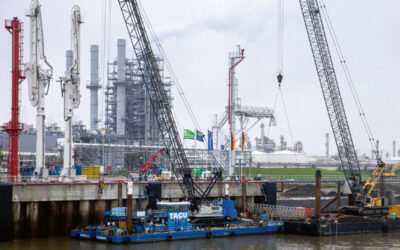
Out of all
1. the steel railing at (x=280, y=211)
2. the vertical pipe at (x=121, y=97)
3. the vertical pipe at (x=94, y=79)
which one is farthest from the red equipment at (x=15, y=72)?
the vertical pipe at (x=94, y=79)

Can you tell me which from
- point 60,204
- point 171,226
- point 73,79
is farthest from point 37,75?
point 171,226

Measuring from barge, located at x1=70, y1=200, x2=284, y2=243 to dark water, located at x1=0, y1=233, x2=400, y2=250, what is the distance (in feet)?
2.38

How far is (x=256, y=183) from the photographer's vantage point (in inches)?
2702

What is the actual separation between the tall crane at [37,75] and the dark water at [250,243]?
11.8 metres

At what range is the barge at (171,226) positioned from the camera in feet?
166

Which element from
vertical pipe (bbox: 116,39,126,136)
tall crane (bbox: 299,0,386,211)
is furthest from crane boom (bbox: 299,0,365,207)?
vertical pipe (bbox: 116,39,126,136)

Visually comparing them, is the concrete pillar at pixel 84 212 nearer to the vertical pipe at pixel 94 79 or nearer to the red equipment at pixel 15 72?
the red equipment at pixel 15 72

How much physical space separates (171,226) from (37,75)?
70.0ft

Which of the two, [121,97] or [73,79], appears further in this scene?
[121,97]

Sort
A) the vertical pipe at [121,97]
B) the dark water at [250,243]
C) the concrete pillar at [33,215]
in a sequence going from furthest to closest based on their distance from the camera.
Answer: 1. the vertical pipe at [121,97]
2. the concrete pillar at [33,215]
3. the dark water at [250,243]

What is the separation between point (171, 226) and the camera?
5359 centimetres

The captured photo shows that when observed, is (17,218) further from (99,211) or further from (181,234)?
(181,234)

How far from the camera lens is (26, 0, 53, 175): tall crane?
5941 cm

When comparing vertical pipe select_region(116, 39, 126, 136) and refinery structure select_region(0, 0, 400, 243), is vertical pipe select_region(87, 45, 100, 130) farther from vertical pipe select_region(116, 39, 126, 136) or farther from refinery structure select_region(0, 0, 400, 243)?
refinery structure select_region(0, 0, 400, 243)
